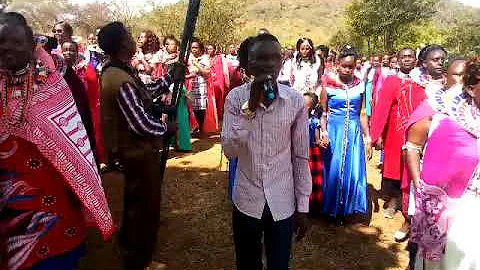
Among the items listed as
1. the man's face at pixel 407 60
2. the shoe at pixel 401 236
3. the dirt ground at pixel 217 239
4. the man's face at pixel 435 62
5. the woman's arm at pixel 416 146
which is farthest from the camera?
the man's face at pixel 407 60

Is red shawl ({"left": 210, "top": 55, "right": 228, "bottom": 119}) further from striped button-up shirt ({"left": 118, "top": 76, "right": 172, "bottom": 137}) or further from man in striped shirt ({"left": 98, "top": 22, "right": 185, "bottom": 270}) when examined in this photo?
striped button-up shirt ({"left": 118, "top": 76, "right": 172, "bottom": 137})

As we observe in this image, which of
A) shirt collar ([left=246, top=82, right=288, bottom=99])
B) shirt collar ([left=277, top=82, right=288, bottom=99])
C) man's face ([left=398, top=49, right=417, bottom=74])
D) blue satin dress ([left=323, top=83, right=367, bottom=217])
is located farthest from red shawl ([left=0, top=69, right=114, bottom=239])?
man's face ([left=398, top=49, right=417, bottom=74])

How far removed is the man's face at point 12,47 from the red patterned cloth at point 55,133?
0.06 meters

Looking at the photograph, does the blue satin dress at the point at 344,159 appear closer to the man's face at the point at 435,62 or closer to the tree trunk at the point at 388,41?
the man's face at the point at 435,62

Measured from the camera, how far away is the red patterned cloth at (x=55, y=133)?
200 cm

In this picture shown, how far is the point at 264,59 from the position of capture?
2.17m

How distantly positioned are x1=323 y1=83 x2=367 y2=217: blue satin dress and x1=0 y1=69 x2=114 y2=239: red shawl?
291 cm

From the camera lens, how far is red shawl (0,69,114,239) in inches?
78.7

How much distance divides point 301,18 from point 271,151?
69091 mm

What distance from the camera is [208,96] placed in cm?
858

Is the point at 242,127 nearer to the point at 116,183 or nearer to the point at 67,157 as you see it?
the point at 67,157

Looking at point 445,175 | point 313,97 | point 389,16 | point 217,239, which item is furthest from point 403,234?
point 389,16

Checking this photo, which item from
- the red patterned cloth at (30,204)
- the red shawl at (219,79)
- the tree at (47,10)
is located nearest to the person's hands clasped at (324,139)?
the red patterned cloth at (30,204)

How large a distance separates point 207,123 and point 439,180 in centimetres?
653
